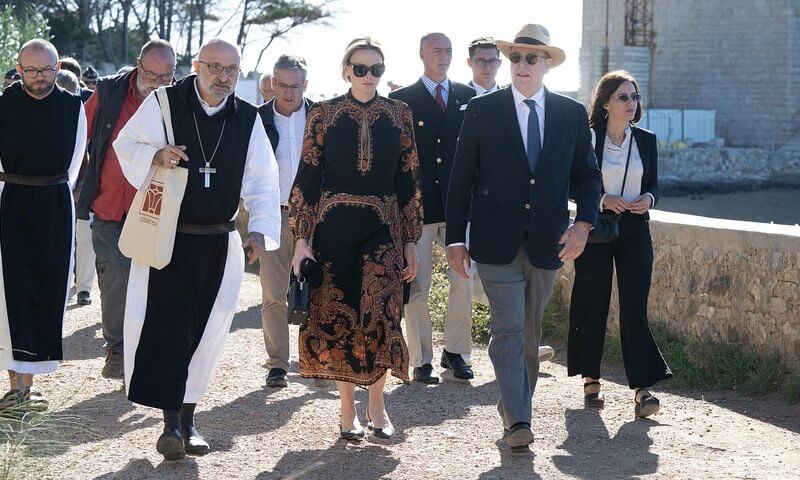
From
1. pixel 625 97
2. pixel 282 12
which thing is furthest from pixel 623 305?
pixel 282 12

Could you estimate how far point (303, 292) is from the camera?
6559mm

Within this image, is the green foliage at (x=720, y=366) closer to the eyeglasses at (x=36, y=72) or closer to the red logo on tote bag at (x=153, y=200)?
the red logo on tote bag at (x=153, y=200)

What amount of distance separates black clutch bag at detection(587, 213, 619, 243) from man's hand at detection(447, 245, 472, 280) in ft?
3.38

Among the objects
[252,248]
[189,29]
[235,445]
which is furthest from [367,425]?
[189,29]

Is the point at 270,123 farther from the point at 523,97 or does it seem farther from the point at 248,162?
the point at 523,97

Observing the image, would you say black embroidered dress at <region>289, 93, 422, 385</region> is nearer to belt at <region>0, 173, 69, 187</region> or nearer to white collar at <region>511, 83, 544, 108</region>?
white collar at <region>511, 83, 544, 108</region>

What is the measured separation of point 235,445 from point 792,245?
347 centimetres

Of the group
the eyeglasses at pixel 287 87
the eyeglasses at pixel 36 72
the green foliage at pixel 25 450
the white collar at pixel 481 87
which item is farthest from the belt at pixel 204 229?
the white collar at pixel 481 87

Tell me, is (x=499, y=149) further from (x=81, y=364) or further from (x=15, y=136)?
(x=81, y=364)

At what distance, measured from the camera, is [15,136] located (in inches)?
296

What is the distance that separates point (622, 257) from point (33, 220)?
133 inches

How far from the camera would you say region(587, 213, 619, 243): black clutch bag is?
7441mm

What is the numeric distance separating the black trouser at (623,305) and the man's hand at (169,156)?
2.65 meters

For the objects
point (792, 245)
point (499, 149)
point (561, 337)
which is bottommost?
point (561, 337)
